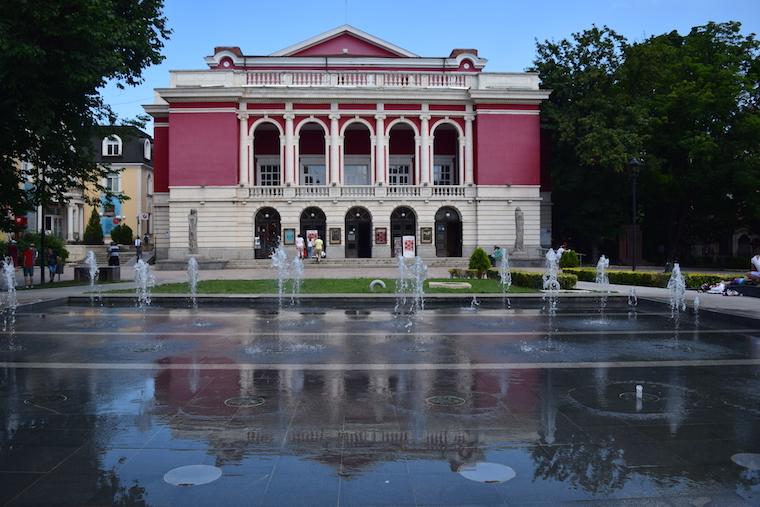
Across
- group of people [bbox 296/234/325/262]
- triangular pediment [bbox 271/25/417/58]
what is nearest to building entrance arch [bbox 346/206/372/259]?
group of people [bbox 296/234/325/262]

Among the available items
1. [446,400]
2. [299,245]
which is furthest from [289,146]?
[446,400]

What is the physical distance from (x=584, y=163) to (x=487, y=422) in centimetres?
3806

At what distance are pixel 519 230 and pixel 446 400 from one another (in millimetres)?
35194

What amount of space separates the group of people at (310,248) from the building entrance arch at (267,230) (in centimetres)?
201

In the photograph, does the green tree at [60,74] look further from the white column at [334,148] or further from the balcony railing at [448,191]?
the balcony railing at [448,191]

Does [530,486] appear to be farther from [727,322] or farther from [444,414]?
[727,322]

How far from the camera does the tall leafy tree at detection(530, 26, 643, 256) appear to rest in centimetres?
3928

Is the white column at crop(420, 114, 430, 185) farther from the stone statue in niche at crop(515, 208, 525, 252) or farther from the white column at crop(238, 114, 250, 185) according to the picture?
the white column at crop(238, 114, 250, 185)

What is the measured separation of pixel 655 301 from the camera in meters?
19.1

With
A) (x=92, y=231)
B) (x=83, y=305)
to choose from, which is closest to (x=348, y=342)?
(x=83, y=305)

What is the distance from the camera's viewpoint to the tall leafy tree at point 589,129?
39281mm

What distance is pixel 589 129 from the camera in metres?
40.6

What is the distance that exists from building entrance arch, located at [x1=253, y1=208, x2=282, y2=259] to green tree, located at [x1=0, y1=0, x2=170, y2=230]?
16.2 m

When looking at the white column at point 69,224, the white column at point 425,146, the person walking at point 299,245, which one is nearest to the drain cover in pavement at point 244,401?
the person walking at point 299,245
